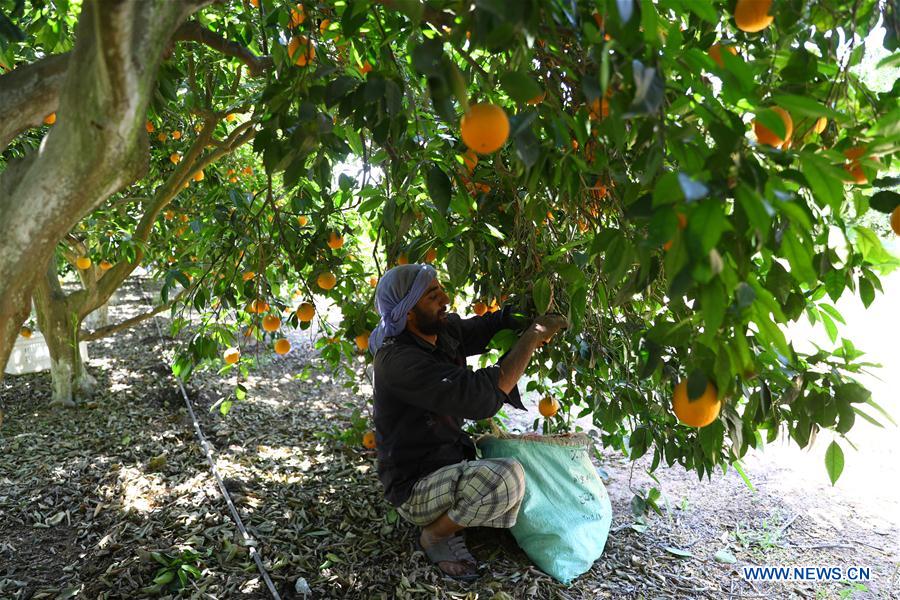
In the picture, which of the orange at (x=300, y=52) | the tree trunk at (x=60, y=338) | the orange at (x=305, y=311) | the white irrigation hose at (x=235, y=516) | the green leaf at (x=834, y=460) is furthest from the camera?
the tree trunk at (x=60, y=338)

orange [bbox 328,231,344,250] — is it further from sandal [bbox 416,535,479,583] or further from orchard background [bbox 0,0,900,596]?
sandal [bbox 416,535,479,583]

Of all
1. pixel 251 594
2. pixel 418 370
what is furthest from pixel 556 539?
pixel 251 594

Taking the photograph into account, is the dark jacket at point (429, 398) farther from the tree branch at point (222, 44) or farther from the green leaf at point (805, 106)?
the green leaf at point (805, 106)

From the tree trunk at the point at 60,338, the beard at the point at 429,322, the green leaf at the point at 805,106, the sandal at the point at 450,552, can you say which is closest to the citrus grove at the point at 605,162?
the green leaf at the point at 805,106

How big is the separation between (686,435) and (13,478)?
3.04 meters

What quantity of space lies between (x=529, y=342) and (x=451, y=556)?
86 centimetres

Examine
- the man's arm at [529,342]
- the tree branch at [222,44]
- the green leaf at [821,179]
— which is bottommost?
the man's arm at [529,342]

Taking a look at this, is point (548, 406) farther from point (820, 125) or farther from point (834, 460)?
point (820, 125)

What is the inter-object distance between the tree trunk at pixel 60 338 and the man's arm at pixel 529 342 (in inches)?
127

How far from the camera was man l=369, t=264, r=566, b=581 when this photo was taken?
6.77 feet

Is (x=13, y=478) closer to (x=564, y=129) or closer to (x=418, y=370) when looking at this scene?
(x=418, y=370)

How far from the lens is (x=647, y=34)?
2.90 ft

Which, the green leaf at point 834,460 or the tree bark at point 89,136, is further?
the green leaf at point 834,460

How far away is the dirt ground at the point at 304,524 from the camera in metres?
2.19
